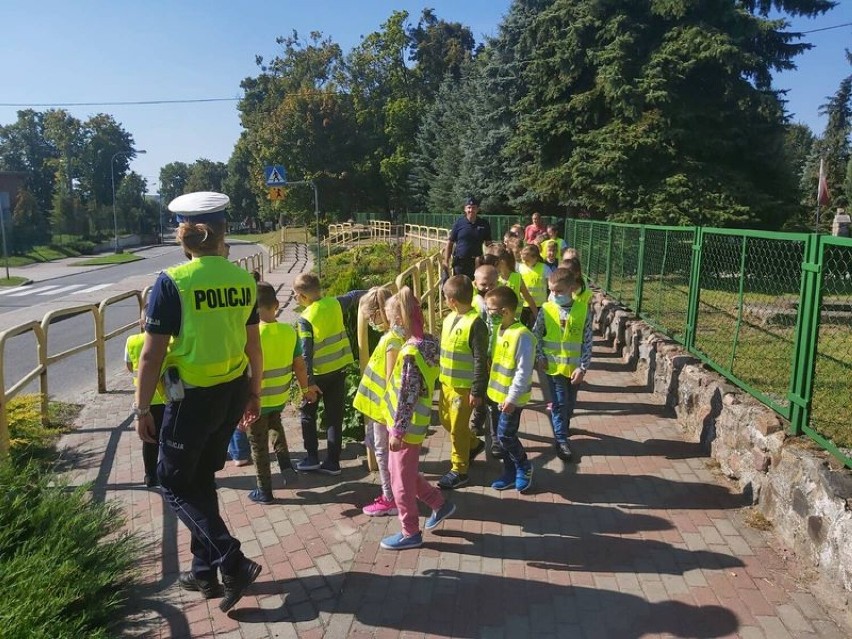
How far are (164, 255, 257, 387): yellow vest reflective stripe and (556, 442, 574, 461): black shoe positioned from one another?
296 centimetres

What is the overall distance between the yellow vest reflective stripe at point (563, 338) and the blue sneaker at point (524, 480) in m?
0.90

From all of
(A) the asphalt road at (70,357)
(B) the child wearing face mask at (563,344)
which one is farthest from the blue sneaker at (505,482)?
(A) the asphalt road at (70,357)

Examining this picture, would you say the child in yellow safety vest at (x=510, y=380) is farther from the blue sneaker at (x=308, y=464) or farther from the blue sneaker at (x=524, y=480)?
the blue sneaker at (x=308, y=464)

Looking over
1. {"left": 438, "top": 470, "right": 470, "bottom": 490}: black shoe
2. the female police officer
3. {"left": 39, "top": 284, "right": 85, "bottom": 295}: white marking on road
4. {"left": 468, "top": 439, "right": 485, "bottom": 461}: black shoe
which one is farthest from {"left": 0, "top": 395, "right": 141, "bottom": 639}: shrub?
{"left": 39, "top": 284, "right": 85, "bottom": 295}: white marking on road

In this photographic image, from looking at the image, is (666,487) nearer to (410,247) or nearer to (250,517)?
(250,517)

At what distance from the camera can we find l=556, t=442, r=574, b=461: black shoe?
5.19m

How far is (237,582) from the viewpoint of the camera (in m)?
3.20

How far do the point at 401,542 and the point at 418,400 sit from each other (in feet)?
2.79

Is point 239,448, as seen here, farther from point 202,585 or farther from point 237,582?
point 237,582

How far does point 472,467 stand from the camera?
16.8 feet

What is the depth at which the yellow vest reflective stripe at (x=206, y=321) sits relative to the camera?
300 cm

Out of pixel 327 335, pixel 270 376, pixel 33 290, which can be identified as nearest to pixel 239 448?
pixel 270 376

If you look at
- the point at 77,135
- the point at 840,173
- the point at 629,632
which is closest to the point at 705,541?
the point at 629,632

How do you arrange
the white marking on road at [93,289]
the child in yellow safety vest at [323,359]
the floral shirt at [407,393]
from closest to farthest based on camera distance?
the floral shirt at [407,393] < the child in yellow safety vest at [323,359] < the white marking on road at [93,289]
